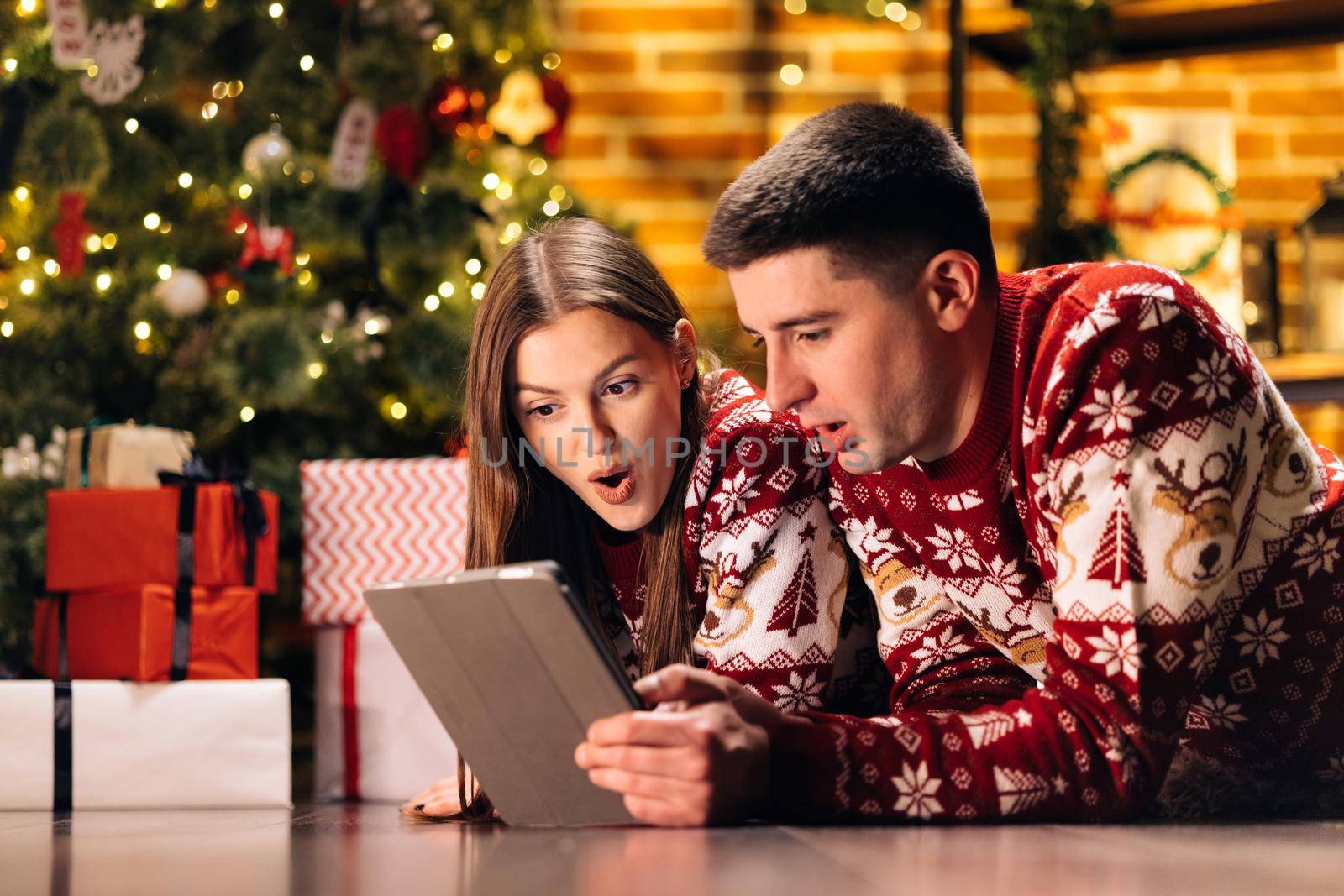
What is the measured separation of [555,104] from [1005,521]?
6.13ft

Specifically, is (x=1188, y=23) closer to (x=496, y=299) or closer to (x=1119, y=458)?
(x=496, y=299)

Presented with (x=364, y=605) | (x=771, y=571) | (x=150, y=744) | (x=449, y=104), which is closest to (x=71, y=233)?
(x=449, y=104)

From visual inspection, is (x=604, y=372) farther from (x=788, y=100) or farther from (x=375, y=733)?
(x=788, y=100)

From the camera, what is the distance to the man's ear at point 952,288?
3.97ft

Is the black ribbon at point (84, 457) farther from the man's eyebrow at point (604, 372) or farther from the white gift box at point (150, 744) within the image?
the man's eyebrow at point (604, 372)

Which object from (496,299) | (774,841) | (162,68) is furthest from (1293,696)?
(162,68)

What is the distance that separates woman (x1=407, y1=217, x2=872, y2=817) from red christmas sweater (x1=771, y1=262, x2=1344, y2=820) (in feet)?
0.72

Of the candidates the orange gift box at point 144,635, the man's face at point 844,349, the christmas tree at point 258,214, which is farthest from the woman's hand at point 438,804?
the christmas tree at point 258,214

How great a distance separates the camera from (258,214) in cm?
261

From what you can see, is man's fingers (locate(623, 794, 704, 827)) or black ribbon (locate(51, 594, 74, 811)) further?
black ribbon (locate(51, 594, 74, 811))

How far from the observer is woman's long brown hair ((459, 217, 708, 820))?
1514 millimetres

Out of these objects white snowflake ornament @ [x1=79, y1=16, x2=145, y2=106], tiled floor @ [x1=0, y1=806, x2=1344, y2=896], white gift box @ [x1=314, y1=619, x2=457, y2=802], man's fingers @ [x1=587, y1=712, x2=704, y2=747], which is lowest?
white gift box @ [x1=314, y1=619, x2=457, y2=802]

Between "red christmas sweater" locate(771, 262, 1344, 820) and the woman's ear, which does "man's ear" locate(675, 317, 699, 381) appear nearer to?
the woman's ear

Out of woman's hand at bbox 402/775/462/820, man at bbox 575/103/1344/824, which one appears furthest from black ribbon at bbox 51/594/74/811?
man at bbox 575/103/1344/824
